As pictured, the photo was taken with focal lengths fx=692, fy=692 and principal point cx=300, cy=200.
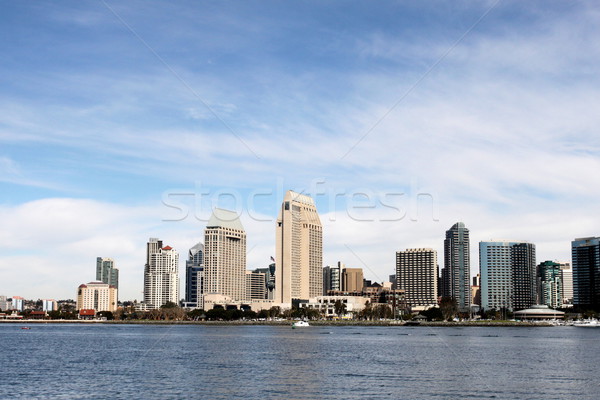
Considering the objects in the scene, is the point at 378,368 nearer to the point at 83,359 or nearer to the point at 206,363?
the point at 206,363

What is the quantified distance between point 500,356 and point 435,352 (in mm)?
10496

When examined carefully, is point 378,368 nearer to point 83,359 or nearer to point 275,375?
point 275,375

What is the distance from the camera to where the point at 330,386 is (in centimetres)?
6131

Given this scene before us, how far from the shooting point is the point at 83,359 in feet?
300

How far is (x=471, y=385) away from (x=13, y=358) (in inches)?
2493

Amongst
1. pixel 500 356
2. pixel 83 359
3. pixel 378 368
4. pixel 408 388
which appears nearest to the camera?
pixel 408 388

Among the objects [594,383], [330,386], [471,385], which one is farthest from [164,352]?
[594,383]

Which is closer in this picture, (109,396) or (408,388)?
(109,396)

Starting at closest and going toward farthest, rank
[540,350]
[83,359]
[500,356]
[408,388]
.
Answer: [408,388], [83,359], [500,356], [540,350]

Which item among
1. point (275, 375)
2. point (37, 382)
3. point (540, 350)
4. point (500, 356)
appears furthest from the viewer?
point (540, 350)

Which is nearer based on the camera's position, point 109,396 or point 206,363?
point 109,396

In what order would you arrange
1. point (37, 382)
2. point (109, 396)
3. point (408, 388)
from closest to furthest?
point (109, 396) → point (408, 388) → point (37, 382)

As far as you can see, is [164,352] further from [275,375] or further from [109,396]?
[109,396]

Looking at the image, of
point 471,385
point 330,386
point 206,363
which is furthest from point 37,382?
point 471,385
